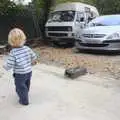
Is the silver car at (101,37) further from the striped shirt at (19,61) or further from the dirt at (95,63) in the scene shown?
the striped shirt at (19,61)

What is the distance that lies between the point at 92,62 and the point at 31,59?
499cm

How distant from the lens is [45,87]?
7648 mm

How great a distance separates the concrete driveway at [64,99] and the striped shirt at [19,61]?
0.65 meters

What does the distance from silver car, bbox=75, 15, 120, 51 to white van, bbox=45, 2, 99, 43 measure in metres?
2.24

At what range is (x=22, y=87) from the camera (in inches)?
245

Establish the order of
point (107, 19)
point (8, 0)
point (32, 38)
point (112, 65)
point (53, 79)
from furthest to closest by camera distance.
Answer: point (32, 38) → point (8, 0) → point (107, 19) → point (112, 65) → point (53, 79)

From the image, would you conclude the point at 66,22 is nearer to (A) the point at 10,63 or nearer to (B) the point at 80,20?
(B) the point at 80,20

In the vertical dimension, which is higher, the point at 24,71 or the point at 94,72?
the point at 24,71

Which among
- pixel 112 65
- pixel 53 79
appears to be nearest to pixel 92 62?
pixel 112 65

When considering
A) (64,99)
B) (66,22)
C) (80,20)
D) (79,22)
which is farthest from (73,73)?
(80,20)

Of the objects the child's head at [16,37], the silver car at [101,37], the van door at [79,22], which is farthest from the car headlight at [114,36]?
the child's head at [16,37]

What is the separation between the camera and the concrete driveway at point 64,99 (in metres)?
5.75

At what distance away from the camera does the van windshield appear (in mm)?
17109

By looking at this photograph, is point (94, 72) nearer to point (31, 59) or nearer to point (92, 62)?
point (92, 62)
